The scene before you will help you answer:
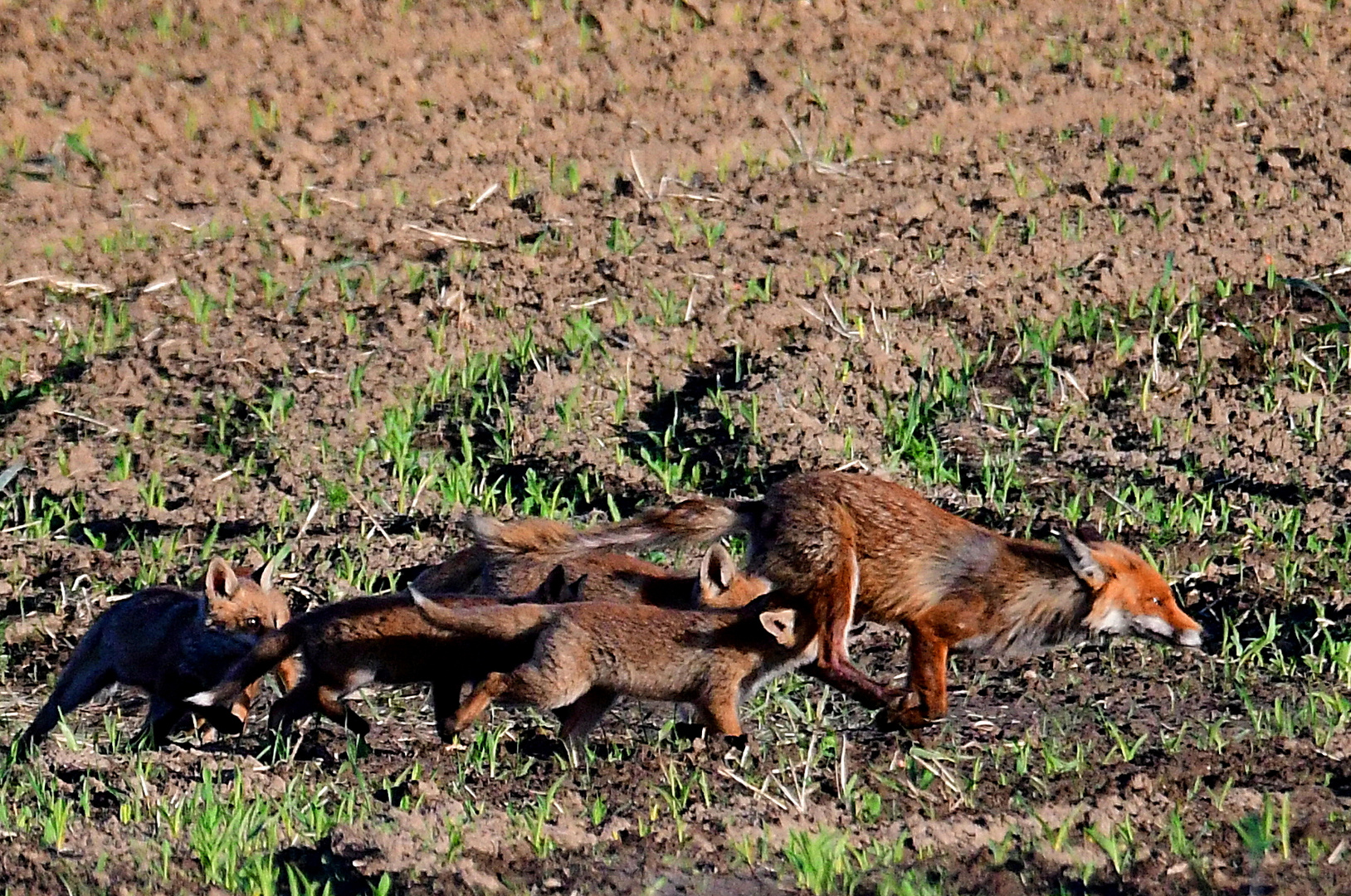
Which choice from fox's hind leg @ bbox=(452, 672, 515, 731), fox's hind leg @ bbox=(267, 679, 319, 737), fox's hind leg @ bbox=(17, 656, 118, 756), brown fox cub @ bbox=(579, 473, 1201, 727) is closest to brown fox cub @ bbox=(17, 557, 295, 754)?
fox's hind leg @ bbox=(17, 656, 118, 756)

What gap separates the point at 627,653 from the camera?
768 cm

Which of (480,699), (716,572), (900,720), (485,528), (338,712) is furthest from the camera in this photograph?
(485,528)

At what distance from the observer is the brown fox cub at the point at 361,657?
7.59 metres

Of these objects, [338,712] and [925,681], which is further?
[925,681]

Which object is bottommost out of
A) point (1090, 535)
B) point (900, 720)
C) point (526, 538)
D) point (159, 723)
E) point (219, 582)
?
point (159, 723)

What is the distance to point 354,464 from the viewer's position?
32.0ft

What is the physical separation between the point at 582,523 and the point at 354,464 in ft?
3.86

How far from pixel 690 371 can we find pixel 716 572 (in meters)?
2.34

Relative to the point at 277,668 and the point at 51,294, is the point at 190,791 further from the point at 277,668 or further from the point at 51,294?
the point at 51,294

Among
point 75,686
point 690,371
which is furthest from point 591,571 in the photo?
point 690,371

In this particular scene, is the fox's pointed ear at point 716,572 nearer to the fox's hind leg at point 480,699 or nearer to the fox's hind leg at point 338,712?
the fox's hind leg at point 480,699

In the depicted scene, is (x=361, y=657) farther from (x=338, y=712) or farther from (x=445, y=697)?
(x=445, y=697)

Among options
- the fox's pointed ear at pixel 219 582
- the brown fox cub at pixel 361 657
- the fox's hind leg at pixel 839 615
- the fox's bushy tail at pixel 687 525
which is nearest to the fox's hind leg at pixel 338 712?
the brown fox cub at pixel 361 657

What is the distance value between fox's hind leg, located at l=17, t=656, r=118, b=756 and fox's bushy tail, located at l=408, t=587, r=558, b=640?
54.0 inches
